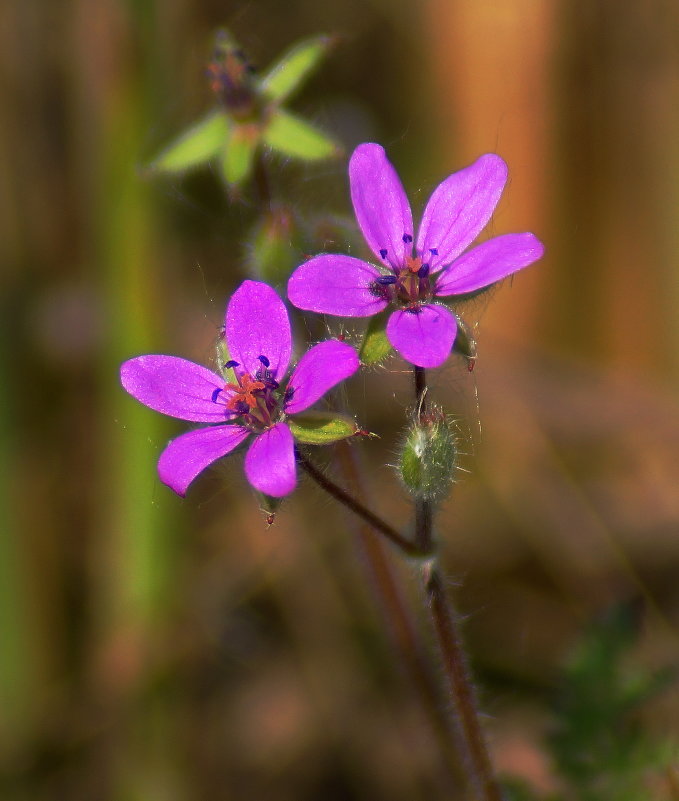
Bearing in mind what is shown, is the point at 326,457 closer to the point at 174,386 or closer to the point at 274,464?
the point at 174,386

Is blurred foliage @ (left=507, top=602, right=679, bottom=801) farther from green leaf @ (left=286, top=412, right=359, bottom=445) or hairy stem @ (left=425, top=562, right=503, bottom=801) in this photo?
green leaf @ (left=286, top=412, right=359, bottom=445)

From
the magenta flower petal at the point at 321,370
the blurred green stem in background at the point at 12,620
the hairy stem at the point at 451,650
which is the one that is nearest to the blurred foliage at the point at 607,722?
the hairy stem at the point at 451,650

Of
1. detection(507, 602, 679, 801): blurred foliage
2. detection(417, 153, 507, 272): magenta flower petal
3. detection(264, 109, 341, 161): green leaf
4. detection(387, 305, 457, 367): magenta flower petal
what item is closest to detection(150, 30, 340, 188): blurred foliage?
detection(264, 109, 341, 161): green leaf

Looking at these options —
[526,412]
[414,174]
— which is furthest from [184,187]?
[526,412]

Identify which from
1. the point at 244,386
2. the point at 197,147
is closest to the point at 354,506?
the point at 244,386

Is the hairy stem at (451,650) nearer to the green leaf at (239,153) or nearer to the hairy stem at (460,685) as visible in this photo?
the hairy stem at (460,685)

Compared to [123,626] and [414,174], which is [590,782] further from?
[414,174]

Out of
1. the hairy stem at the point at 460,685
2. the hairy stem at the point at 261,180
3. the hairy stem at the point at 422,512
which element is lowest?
the hairy stem at the point at 460,685
